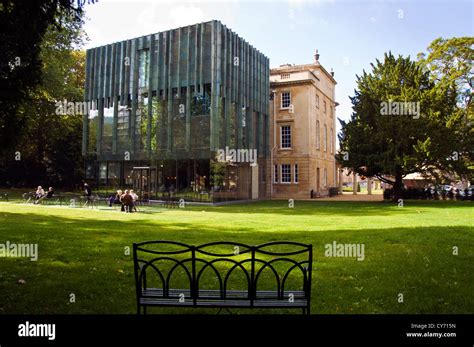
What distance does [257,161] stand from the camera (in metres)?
37.2

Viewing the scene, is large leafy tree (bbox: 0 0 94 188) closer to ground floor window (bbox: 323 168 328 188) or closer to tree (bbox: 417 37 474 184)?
tree (bbox: 417 37 474 184)

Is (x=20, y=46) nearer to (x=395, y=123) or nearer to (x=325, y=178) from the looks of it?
(x=395, y=123)

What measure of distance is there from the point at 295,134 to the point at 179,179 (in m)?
14.6

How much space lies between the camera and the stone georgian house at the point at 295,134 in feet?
128

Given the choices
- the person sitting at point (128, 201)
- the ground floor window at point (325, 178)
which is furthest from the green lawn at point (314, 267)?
the ground floor window at point (325, 178)

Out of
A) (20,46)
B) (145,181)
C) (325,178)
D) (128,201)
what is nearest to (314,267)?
(20,46)

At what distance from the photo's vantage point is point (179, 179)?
3075 centimetres

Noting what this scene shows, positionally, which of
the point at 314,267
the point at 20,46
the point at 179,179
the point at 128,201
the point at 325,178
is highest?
the point at 20,46

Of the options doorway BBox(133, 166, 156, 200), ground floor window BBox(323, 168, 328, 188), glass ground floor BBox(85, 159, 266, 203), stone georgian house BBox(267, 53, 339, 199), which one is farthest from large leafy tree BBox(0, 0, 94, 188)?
ground floor window BBox(323, 168, 328, 188)

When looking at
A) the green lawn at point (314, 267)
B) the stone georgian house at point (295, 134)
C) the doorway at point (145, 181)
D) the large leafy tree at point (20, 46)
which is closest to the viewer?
the green lawn at point (314, 267)

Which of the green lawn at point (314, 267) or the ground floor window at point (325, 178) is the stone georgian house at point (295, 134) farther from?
the green lawn at point (314, 267)

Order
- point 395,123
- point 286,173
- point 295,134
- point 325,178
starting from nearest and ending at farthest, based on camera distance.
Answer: point 395,123 < point 295,134 < point 286,173 < point 325,178

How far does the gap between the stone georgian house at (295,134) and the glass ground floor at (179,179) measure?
384 centimetres

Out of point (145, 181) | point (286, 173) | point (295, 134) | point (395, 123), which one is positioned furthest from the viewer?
point (286, 173)
